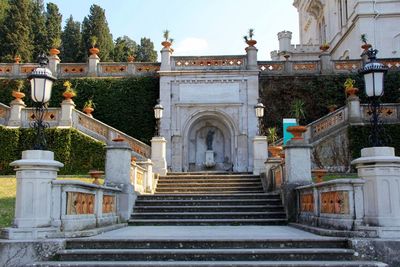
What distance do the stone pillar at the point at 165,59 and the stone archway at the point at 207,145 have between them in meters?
3.27

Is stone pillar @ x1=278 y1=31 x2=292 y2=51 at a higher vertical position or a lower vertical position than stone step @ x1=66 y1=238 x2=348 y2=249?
higher

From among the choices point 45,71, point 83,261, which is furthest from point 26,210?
point 45,71

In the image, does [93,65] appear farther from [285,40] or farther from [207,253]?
[285,40]

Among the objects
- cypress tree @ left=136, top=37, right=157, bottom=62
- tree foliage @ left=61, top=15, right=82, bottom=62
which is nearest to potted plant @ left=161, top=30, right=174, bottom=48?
tree foliage @ left=61, top=15, right=82, bottom=62

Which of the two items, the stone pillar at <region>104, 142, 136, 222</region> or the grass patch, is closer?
the grass patch

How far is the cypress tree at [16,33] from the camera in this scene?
38125mm

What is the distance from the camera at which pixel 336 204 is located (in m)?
8.30

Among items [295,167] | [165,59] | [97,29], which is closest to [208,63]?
[165,59]

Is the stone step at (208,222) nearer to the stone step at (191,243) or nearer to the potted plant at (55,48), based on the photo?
the stone step at (191,243)

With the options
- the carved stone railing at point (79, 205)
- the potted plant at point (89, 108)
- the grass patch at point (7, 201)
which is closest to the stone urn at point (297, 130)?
the carved stone railing at point (79, 205)

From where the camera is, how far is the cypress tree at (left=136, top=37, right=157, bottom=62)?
189ft

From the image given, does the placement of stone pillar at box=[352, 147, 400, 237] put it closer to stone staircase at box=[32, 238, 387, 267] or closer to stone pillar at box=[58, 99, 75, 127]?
stone staircase at box=[32, 238, 387, 267]

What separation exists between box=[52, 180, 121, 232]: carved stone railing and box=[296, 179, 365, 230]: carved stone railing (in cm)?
470

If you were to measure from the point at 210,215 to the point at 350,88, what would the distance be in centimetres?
1206
